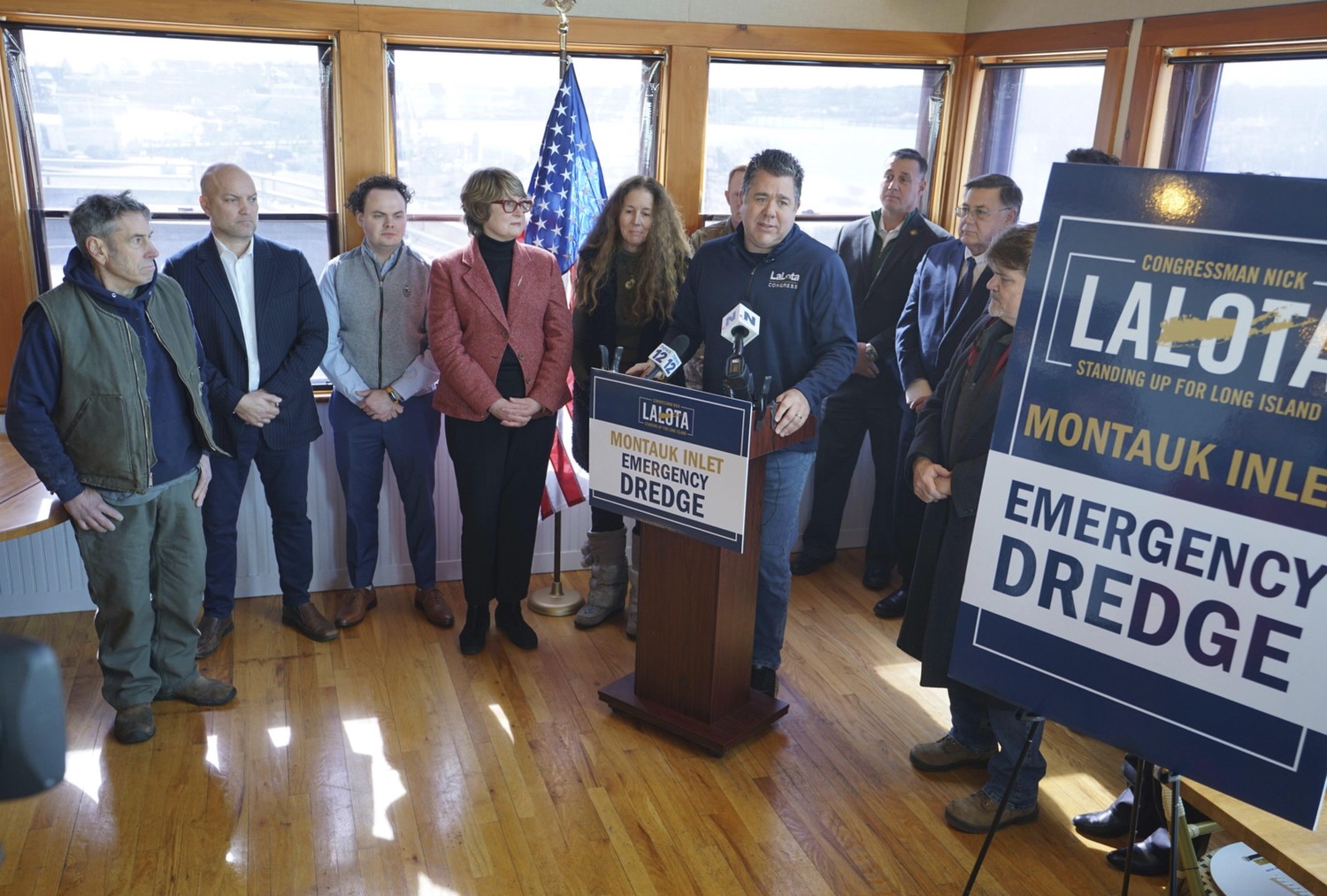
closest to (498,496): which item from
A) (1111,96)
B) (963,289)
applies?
(963,289)

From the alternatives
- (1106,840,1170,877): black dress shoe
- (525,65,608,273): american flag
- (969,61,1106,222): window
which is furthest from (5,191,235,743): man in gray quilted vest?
(969,61,1106,222): window

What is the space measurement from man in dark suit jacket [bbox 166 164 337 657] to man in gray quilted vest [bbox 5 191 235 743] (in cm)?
29

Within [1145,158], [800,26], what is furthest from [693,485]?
[800,26]

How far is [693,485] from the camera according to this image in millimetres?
3043

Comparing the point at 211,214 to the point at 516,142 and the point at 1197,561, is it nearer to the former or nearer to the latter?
the point at 516,142

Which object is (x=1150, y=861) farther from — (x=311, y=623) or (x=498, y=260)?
(x=311, y=623)

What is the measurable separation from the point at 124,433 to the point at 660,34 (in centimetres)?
259

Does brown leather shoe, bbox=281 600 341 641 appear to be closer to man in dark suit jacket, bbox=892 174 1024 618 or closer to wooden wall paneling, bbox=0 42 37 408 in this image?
wooden wall paneling, bbox=0 42 37 408

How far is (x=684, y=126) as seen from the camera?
4.43 meters

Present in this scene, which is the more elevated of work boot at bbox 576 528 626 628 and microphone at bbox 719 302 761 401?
microphone at bbox 719 302 761 401

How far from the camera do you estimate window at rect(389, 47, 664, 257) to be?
4.18 meters

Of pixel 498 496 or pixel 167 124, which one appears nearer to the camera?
pixel 498 496

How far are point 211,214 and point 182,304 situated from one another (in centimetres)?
50

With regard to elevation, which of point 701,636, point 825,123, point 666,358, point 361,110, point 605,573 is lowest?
point 605,573
